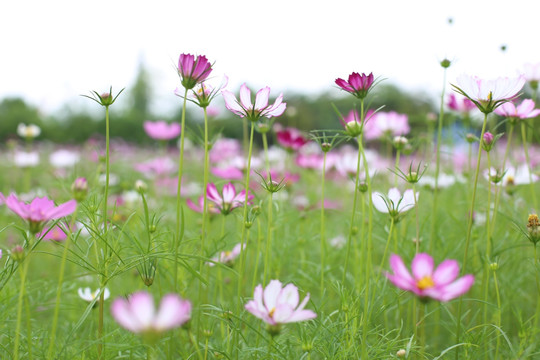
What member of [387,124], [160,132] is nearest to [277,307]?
[387,124]

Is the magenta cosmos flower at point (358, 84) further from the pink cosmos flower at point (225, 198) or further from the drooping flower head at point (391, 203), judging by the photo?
the pink cosmos flower at point (225, 198)

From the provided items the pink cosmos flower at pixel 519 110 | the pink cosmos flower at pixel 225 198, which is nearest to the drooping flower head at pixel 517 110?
the pink cosmos flower at pixel 519 110

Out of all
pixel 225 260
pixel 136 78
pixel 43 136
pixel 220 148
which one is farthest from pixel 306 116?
pixel 136 78

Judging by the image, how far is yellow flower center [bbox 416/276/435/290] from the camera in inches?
17.2

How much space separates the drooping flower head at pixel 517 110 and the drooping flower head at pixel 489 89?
0.21 metres

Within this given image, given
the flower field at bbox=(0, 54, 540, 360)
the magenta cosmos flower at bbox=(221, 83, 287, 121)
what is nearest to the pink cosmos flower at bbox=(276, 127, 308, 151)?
the flower field at bbox=(0, 54, 540, 360)

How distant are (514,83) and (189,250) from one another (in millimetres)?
619

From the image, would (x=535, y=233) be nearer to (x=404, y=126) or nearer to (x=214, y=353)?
(x=214, y=353)

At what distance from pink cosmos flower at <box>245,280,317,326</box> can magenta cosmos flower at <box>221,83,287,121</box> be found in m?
0.23

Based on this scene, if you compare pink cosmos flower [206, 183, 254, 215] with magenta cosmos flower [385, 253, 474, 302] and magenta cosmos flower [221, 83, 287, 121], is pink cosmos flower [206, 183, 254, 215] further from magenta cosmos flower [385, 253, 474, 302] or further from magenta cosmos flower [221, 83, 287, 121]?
magenta cosmos flower [385, 253, 474, 302]

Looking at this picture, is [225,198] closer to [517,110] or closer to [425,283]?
[425,283]

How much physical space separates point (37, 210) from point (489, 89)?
566 millimetres

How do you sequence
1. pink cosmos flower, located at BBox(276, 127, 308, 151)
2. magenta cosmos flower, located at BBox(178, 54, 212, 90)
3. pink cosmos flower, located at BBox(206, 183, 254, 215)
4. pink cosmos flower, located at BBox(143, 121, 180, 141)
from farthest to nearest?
pink cosmos flower, located at BBox(143, 121, 180, 141), pink cosmos flower, located at BBox(276, 127, 308, 151), pink cosmos flower, located at BBox(206, 183, 254, 215), magenta cosmos flower, located at BBox(178, 54, 212, 90)

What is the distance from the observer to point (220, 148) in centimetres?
258
